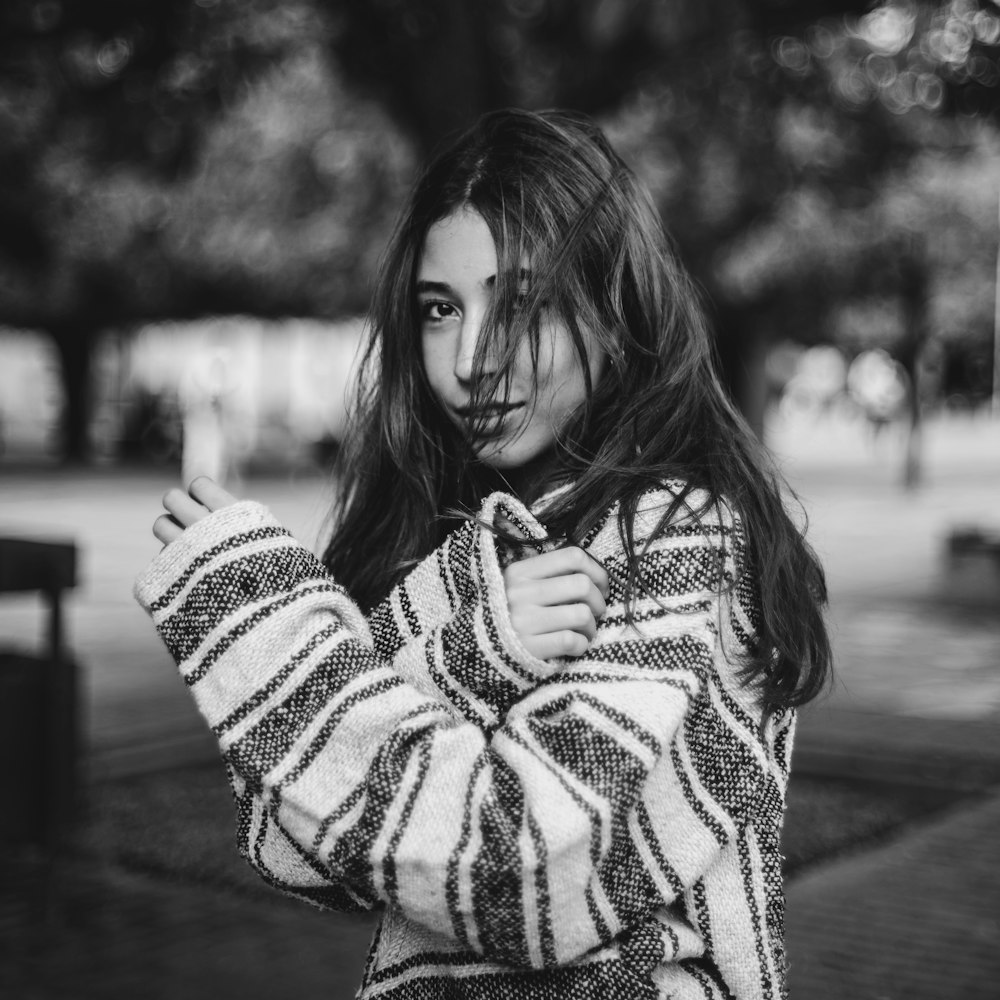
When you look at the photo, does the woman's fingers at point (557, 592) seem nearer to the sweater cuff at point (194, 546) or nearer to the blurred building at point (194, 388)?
the sweater cuff at point (194, 546)

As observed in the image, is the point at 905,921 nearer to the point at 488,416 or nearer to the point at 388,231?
the point at 388,231

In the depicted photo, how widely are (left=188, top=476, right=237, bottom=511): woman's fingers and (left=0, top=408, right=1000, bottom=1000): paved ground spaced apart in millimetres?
792

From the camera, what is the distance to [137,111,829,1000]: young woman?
1183mm

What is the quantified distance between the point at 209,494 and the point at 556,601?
38cm

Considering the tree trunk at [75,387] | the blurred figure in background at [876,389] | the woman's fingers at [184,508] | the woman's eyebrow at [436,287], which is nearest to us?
the woman's fingers at [184,508]

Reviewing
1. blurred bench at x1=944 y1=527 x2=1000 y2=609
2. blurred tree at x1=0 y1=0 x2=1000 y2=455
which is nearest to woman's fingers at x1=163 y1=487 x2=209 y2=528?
blurred tree at x1=0 y1=0 x2=1000 y2=455

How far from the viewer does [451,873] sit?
45.9 inches

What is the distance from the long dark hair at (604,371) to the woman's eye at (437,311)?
5 centimetres

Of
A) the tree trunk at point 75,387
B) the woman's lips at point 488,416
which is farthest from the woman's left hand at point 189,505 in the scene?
the tree trunk at point 75,387

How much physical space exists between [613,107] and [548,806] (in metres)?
6.77

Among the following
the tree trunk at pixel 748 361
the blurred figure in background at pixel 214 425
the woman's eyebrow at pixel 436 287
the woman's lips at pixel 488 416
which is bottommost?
the blurred figure in background at pixel 214 425

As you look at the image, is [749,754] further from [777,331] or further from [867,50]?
[777,331]

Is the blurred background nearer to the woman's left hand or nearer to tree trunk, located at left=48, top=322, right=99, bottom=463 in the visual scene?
the woman's left hand

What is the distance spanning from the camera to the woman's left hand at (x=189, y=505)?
54.5 inches
